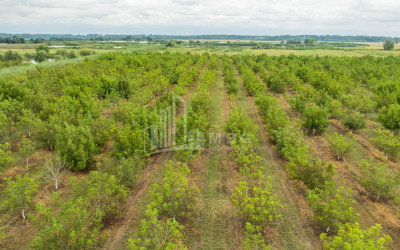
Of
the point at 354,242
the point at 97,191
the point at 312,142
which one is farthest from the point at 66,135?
the point at 312,142

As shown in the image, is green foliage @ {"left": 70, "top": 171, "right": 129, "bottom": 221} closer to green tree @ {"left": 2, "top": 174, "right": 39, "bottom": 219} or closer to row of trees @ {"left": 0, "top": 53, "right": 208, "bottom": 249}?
row of trees @ {"left": 0, "top": 53, "right": 208, "bottom": 249}

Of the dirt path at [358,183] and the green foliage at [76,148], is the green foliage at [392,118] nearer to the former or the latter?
the dirt path at [358,183]

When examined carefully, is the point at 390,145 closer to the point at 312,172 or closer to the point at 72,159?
the point at 312,172

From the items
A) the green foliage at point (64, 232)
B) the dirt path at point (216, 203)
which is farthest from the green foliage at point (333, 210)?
the green foliage at point (64, 232)

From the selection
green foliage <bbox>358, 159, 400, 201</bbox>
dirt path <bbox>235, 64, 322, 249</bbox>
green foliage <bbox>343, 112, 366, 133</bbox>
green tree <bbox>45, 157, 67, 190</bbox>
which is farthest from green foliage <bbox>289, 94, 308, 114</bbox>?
green tree <bbox>45, 157, 67, 190</bbox>

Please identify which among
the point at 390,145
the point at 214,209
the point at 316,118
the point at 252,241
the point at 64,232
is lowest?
the point at 214,209

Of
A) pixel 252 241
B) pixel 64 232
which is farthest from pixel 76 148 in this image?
pixel 252 241

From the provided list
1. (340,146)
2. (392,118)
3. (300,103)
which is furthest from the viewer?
(300,103)
